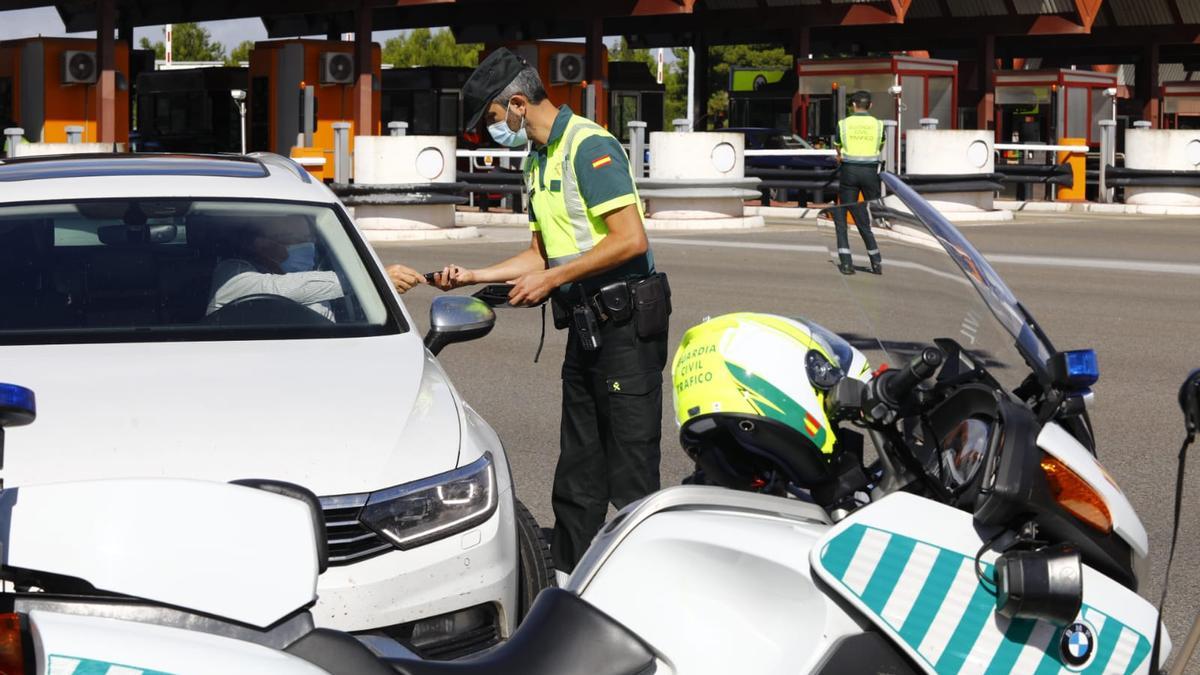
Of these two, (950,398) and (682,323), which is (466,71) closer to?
(682,323)

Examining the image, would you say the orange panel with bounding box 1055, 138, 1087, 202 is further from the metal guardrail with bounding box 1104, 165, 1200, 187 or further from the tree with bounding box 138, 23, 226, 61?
the tree with bounding box 138, 23, 226, 61

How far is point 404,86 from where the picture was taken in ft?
121

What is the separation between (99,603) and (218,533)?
15cm

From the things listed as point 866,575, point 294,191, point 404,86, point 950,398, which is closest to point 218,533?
point 866,575

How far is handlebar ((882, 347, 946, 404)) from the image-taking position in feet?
8.93

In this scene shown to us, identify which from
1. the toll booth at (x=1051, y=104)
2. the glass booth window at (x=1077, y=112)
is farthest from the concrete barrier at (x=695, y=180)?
the glass booth window at (x=1077, y=112)

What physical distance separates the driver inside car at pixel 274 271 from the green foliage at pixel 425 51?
97.7 meters

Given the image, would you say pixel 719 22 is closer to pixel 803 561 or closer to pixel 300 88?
pixel 300 88

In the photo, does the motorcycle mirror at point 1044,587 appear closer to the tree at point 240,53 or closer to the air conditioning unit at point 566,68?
the air conditioning unit at point 566,68

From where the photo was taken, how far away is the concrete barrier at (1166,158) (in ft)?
87.5

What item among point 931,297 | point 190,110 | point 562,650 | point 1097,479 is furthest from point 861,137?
point 190,110

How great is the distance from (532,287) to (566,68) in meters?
29.4

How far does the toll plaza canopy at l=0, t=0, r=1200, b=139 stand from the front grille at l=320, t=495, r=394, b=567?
2884 centimetres

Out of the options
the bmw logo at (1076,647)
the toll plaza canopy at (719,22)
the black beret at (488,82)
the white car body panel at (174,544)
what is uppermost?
the toll plaza canopy at (719,22)
